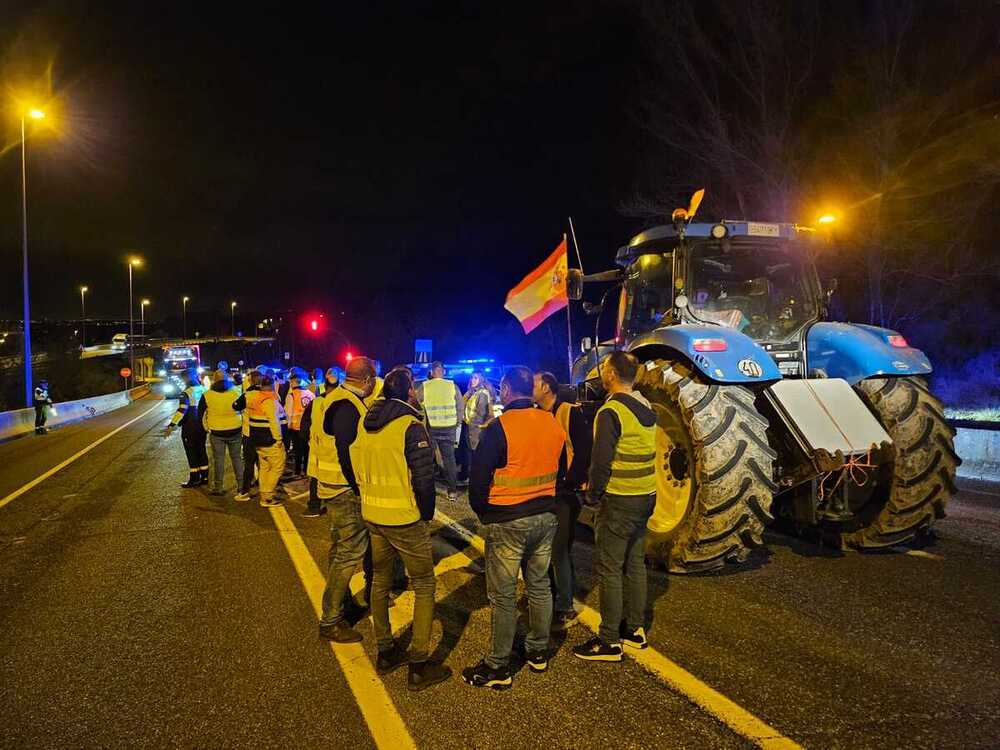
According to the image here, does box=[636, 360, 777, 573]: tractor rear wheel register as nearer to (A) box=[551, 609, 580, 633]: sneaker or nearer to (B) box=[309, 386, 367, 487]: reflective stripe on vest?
(A) box=[551, 609, 580, 633]: sneaker

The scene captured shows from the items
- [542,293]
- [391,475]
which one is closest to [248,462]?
[542,293]

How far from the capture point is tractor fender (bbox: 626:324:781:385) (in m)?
5.32

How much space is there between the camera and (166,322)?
520 ft

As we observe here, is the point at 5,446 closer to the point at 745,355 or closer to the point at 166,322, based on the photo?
the point at 745,355

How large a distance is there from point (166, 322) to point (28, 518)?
6612 inches

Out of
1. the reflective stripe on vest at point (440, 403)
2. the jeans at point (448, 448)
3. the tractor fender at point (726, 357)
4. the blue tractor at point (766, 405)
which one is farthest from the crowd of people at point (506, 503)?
the jeans at point (448, 448)

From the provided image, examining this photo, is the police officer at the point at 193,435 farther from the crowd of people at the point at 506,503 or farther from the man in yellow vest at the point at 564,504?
the man in yellow vest at the point at 564,504

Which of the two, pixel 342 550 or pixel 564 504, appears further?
pixel 564 504

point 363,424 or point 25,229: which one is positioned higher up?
point 25,229

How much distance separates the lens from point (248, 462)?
380 inches

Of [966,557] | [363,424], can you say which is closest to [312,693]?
[363,424]

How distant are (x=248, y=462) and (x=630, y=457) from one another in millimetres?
7125

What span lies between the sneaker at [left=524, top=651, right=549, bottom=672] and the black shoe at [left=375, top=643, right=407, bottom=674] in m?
0.79

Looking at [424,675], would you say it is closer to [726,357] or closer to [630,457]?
[630,457]
